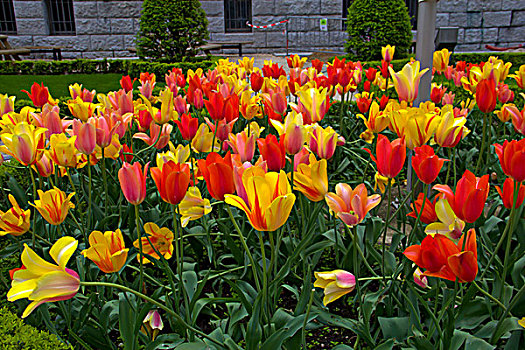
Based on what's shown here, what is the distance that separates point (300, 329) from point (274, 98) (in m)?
1.09

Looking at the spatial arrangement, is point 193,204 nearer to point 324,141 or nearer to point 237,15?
point 324,141

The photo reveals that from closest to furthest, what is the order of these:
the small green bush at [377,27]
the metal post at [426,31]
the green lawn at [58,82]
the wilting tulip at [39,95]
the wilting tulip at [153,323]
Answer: the wilting tulip at [153,323] → the wilting tulip at [39,95] → the metal post at [426,31] → the green lawn at [58,82] → the small green bush at [377,27]

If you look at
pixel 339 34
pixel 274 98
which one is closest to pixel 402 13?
pixel 339 34

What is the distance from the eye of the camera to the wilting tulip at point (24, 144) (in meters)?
1.63

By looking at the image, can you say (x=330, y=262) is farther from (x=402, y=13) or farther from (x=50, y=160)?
(x=402, y=13)

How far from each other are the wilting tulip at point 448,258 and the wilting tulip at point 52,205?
1051mm

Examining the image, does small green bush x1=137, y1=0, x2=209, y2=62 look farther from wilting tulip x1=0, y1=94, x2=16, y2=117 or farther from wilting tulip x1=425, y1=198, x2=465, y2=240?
wilting tulip x1=425, y1=198, x2=465, y2=240

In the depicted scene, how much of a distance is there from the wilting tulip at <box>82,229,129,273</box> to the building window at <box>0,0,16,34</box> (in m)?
16.4

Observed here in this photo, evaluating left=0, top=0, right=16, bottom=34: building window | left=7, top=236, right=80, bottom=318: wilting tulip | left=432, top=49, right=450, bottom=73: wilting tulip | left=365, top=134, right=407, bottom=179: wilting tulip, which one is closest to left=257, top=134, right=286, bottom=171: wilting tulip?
left=365, top=134, right=407, bottom=179: wilting tulip

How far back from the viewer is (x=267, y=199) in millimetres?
1046

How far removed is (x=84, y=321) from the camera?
62.0 inches

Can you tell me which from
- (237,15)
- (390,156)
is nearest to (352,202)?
(390,156)

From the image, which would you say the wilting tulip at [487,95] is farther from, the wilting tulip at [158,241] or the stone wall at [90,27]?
the stone wall at [90,27]

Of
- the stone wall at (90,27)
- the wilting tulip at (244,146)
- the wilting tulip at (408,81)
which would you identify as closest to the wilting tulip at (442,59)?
the wilting tulip at (408,81)
